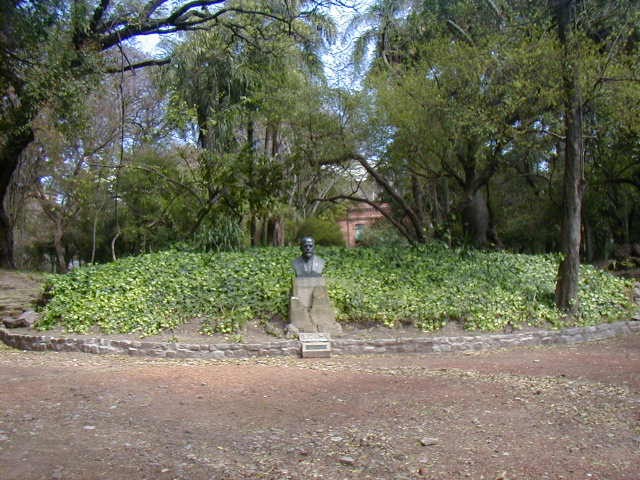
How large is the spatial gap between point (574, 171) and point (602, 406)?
19.0ft

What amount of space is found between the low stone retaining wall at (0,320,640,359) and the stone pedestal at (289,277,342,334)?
0.67 metres

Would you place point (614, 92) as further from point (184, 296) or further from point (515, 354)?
point (184, 296)

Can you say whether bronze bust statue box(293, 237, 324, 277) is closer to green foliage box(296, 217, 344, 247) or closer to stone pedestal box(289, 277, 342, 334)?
stone pedestal box(289, 277, 342, 334)

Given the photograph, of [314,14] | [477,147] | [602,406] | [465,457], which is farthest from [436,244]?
[465,457]

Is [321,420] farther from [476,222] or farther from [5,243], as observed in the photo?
[5,243]

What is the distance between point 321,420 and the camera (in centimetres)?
505

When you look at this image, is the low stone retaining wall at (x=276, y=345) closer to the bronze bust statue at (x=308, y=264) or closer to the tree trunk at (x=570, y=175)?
the tree trunk at (x=570, y=175)

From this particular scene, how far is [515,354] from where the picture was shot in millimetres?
8492

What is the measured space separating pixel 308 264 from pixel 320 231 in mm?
14561

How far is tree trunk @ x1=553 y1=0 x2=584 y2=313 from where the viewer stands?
1005cm

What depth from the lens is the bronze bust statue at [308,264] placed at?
9562mm

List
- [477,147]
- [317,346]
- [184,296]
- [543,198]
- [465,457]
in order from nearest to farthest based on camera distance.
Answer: [465,457] → [317,346] → [184,296] → [477,147] → [543,198]

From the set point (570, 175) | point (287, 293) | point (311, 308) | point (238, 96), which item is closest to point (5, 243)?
point (238, 96)

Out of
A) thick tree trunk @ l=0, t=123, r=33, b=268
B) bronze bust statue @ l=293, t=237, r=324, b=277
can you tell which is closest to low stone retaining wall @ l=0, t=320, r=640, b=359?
bronze bust statue @ l=293, t=237, r=324, b=277
